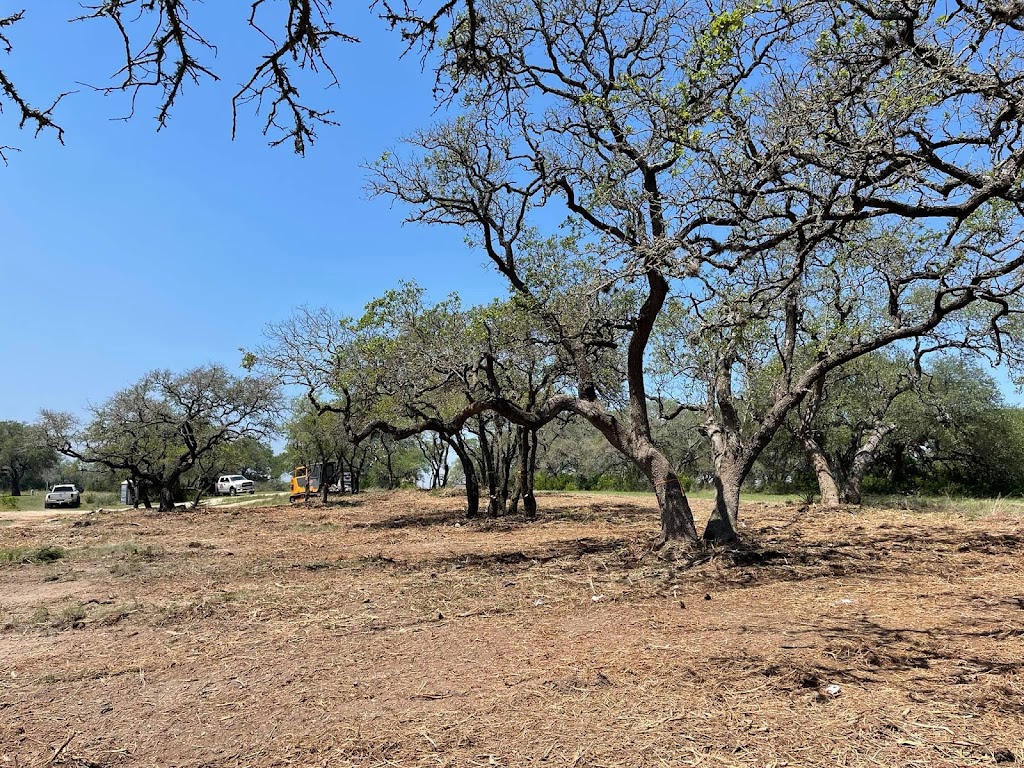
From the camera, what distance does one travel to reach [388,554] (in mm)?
11266

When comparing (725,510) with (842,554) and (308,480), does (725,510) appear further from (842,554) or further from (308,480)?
(308,480)

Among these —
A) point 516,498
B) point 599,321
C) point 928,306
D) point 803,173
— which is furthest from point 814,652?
point 516,498

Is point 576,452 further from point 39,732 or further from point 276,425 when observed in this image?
point 39,732

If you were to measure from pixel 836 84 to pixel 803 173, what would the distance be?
0.90 meters

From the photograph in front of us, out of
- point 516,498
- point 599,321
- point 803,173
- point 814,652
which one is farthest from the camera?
point 516,498

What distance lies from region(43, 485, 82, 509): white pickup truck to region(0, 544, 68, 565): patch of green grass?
26282 millimetres

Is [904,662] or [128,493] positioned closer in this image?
[904,662]

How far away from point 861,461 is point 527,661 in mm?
18559

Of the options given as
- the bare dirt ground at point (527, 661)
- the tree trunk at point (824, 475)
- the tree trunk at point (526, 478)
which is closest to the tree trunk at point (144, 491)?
the tree trunk at point (526, 478)

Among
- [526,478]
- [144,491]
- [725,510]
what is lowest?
[144,491]

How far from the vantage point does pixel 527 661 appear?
4.63 m

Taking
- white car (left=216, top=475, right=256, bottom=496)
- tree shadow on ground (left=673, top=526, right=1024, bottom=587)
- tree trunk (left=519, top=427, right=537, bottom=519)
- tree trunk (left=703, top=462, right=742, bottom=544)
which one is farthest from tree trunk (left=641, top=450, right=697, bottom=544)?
white car (left=216, top=475, right=256, bottom=496)

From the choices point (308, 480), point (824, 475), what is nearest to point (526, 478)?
point (824, 475)

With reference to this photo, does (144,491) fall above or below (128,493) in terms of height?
above
